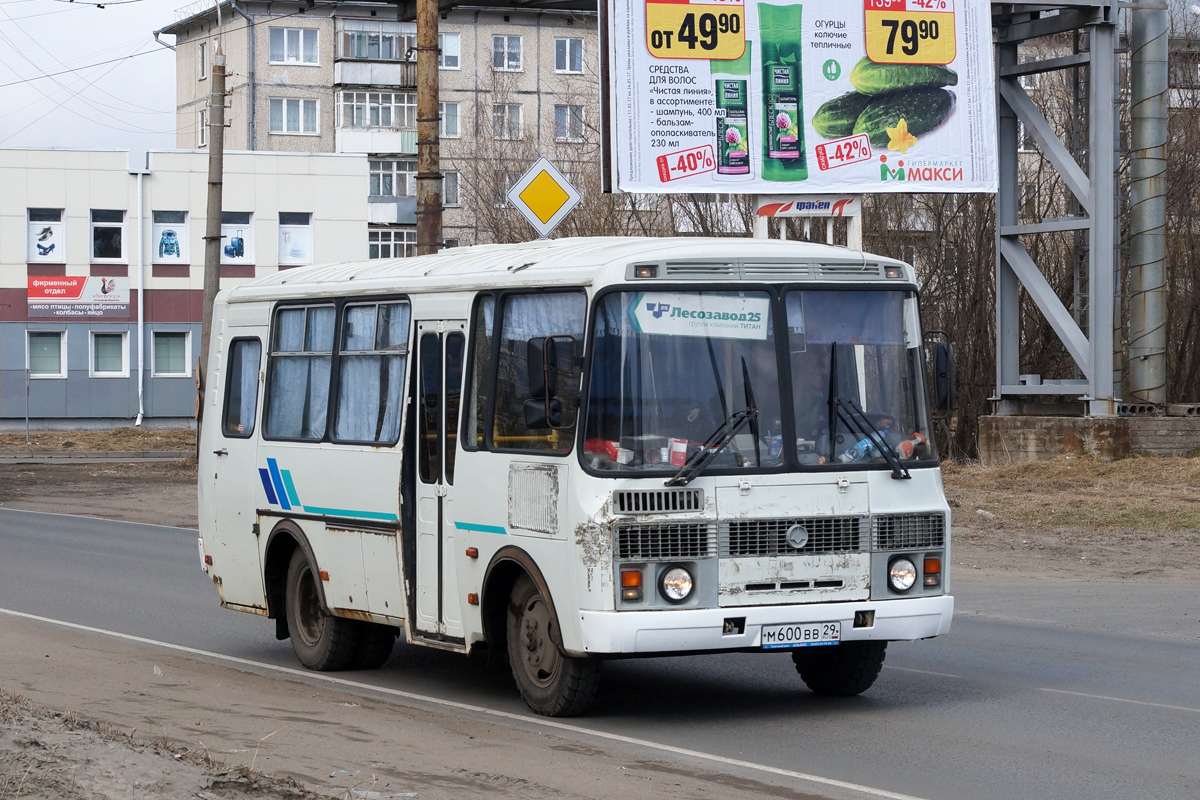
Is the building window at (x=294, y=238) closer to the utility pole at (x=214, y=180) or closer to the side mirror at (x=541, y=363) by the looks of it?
the utility pole at (x=214, y=180)

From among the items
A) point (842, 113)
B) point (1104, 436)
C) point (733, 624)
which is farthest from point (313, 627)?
point (1104, 436)

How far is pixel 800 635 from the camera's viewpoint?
9.27m

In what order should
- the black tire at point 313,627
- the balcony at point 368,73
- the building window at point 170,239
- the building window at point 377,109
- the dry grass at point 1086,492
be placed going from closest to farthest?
the black tire at point 313,627
the dry grass at point 1086,492
the building window at point 170,239
the balcony at point 368,73
the building window at point 377,109

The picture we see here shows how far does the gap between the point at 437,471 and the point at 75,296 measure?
49.4 metres

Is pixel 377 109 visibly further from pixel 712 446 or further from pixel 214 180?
pixel 712 446

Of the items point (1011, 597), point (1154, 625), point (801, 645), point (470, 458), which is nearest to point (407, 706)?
point (470, 458)

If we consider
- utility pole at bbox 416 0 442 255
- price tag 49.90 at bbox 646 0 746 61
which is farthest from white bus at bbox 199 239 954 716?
price tag 49.90 at bbox 646 0 746 61

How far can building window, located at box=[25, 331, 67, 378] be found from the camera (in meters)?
57.1

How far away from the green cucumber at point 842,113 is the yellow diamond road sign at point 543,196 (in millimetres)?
10877

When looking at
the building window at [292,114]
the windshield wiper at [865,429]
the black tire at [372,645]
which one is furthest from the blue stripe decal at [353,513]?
the building window at [292,114]

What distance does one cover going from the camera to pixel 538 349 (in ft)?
30.0

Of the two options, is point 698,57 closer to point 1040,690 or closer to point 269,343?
point 269,343

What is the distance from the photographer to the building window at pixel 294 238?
58875 mm

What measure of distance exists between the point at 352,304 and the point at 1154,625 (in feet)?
22.8
